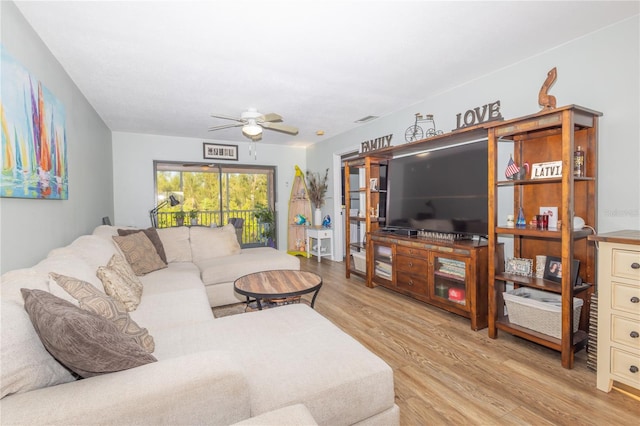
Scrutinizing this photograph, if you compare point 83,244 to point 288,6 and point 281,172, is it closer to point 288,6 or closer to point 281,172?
point 288,6

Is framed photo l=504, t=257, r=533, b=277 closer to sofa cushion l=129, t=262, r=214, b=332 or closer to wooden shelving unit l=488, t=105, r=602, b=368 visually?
wooden shelving unit l=488, t=105, r=602, b=368

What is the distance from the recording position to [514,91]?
2.95 metres

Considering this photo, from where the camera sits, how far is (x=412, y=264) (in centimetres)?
344

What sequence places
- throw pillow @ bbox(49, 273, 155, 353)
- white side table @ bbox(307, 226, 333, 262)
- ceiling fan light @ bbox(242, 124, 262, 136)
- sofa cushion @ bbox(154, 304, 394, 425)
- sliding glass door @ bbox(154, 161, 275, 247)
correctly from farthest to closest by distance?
sliding glass door @ bbox(154, 161, 275, 247), white side table @ bbox(307, 226, 333, 262), ceiling fan light @ bbox(242, 124, 262, 136), throw pillow @ bbox(49, 273, 155, 353), sofa cushion @ bbox(154, 304, 394, 425)

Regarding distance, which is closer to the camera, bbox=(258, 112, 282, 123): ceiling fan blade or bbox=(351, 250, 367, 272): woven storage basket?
bbox=(258, 112, 282, 123): ceiling fan blade

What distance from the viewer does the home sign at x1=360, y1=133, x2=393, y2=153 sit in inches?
178

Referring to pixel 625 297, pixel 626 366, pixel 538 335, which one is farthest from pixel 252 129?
pixel 626 366

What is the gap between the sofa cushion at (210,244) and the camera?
12.8ft

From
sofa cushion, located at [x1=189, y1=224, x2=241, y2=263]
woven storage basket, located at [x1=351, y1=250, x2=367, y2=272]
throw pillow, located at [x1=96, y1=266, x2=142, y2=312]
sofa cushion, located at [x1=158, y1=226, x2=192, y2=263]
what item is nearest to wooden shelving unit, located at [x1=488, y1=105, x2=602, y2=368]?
woven storage basket, located at [x1=351, y1=250, x2=367, y2=272]

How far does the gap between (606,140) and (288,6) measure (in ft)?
8.37

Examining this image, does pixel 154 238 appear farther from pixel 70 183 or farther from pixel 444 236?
pixel 444 236

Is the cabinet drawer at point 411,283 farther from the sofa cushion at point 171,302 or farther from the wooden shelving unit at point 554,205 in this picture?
the sofa cushion at point 171,302

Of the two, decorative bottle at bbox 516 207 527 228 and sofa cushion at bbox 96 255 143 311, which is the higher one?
decorative bottle at bbox 516 207 527 228

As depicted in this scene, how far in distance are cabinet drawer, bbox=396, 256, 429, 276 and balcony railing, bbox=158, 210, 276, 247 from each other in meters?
3.94
